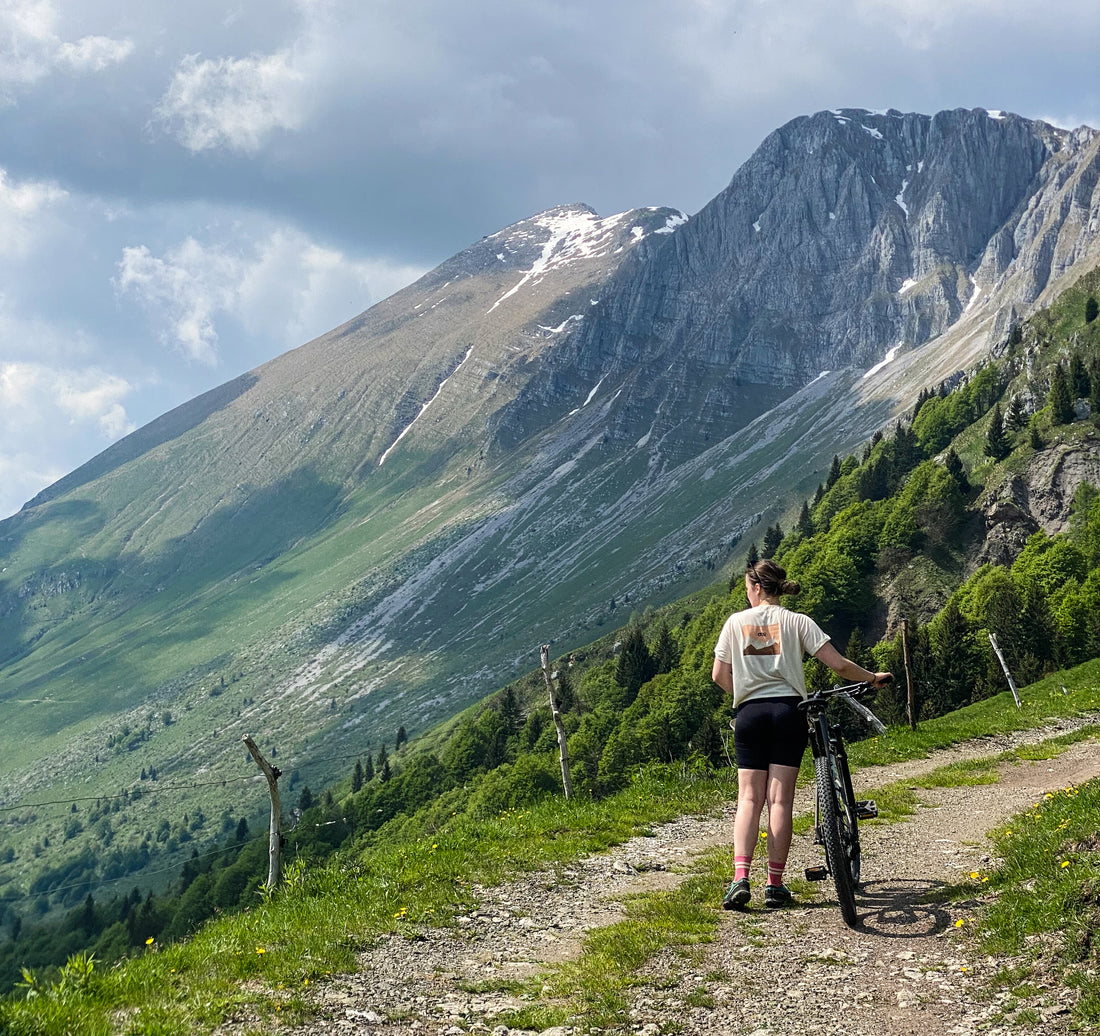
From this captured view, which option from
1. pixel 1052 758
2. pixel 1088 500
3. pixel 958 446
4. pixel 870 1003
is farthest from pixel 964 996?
pixel 958 446

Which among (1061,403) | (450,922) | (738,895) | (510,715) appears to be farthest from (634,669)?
(738,895)

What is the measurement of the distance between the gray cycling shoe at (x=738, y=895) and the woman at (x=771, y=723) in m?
0.01

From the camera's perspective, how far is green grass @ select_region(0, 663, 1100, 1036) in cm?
755

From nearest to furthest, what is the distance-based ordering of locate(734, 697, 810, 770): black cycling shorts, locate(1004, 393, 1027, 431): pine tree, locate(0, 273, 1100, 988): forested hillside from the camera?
locate(734, 697, 810, 770): black cycling shorts, locate(0, 273, 1100, 988): forested hillside, locate(1004, 393, 1027, 431): pine tree

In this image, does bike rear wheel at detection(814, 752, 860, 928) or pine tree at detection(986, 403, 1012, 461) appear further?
pine tree at detection(986, 403, 1012, 461)

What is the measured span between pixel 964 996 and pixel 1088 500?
4324 inches

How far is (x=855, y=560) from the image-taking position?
367 ft

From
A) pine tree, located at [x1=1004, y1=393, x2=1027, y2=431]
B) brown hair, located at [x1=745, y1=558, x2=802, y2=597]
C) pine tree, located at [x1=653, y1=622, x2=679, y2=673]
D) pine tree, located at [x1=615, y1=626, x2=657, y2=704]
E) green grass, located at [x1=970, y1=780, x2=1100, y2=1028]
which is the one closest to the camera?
green grass, located at [x1=970, y1=780, x2=1100, y2=1028]

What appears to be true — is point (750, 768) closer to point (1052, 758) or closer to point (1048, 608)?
point (1052, 758)

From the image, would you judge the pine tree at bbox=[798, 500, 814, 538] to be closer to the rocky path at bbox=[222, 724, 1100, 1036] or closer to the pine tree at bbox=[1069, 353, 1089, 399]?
the pine tree at bbox=[1069, 353, 1089, 399]

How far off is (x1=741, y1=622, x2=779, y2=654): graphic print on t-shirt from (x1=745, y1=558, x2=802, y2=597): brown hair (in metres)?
0.50

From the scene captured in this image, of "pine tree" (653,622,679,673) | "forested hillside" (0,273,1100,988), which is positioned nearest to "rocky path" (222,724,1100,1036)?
"forested hillside" (0,273,1100,988)

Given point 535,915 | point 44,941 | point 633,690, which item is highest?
point 535,915

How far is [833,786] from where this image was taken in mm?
10406
